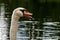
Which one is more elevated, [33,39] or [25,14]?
[25,14]

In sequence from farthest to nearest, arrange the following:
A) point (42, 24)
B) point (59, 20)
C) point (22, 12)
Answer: point (59, 20)
point (42, 24)
point (22, 12)

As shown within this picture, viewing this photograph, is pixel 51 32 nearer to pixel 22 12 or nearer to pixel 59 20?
pixel 59 20

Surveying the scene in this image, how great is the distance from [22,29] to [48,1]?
7.10 m

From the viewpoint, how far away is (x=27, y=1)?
1509cm

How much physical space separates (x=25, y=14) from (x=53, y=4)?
9.24 metres

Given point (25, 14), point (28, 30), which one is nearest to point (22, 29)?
point (28, 30)

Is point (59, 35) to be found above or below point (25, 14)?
below

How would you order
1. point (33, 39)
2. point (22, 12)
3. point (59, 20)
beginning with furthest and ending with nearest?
point (59, 20), point (33, 39), point (22, 12)

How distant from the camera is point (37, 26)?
9.03 meters

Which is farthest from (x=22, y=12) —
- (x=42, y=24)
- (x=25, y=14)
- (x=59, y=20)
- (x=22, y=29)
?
(x=59, y=20)

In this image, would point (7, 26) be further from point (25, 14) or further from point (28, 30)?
point (25, 14)

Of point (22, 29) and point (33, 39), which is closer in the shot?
point (33, 39)

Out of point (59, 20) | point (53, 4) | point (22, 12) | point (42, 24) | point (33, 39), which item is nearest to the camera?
point (22, 12)

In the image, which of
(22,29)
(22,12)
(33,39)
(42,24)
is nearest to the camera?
(22,12)
